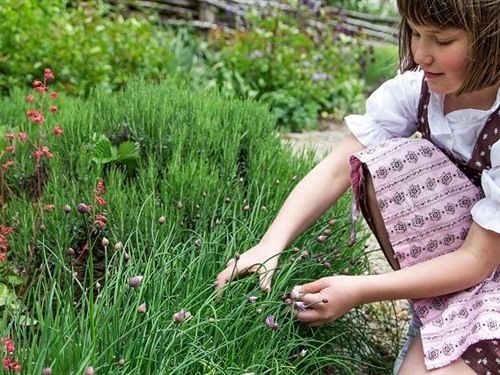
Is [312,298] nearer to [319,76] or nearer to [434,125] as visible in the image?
[434,125]

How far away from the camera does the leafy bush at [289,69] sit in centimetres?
605

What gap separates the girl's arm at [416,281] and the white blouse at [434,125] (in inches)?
2.4

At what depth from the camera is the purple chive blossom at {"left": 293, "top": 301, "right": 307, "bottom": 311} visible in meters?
1.87

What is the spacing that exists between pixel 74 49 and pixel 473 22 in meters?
3.41

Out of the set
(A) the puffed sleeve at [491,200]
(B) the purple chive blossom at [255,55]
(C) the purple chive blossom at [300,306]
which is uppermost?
(A) the puffed sleeve at [491,200]

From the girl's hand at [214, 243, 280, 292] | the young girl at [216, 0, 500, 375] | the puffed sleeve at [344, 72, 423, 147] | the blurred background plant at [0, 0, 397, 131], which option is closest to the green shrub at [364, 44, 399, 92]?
the blurred background plant at [0, 0, 397, 131]

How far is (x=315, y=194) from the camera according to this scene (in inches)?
86.8

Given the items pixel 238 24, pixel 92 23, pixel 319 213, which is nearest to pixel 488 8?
pixel 319 213

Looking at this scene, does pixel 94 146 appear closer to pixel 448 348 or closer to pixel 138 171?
pixel 138 171

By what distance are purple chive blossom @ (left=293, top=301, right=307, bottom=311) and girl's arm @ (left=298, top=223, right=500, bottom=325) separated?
0.04 ft

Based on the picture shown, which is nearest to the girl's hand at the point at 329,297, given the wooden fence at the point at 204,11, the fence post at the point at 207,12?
the wooden fence at the point at 204,11

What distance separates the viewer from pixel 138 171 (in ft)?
8.82

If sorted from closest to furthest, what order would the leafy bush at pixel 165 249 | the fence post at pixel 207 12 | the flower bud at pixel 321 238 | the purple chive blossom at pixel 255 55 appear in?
the leafy bush at pixel 165 249 < the flower bud at pixel 321 238 < the purple chive blossom at pixel 255 55 < the fence post at pixel 207 12

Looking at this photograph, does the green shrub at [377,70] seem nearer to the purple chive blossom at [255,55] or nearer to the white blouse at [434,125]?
the purple chive blossom at [255,55]
